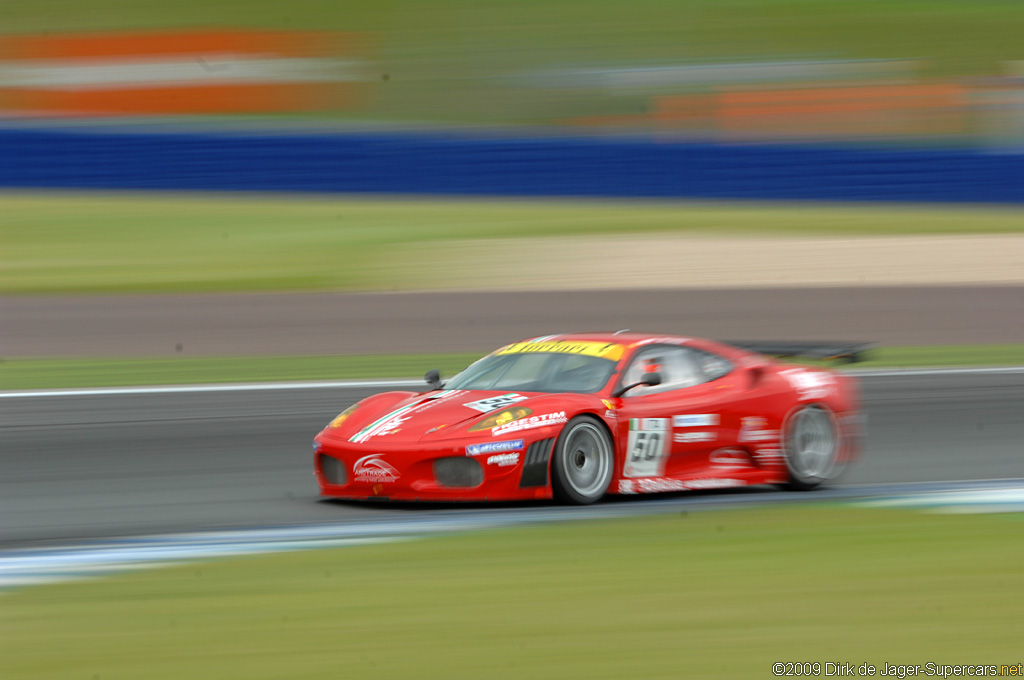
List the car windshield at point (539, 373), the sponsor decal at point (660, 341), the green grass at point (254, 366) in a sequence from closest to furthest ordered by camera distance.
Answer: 1. the car windshield at point (539, 373)
2. the sponsor decal at point (660, 341)
3. the green grass at point (254, 366)

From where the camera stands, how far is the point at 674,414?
800 cm

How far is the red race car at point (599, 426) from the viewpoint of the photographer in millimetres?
7297

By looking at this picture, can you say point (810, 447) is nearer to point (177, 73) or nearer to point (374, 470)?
point (374, 470)

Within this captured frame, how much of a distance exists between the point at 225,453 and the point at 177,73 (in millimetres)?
15470

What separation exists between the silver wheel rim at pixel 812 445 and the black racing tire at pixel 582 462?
1.59 meters

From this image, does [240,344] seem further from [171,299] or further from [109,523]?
[109,523]

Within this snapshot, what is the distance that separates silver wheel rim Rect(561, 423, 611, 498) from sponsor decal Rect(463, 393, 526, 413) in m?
0.41

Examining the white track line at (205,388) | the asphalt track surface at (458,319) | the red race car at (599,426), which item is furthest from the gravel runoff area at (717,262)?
the red race car at (599,426)

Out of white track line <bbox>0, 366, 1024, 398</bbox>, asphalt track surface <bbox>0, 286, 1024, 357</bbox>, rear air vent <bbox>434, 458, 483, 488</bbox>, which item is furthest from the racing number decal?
asphalt track surface <bbox>0, 286, 1024, 357</bbox>

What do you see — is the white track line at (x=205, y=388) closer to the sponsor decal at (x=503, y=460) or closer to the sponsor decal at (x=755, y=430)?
the sponsor decal at (x=755, y=430)

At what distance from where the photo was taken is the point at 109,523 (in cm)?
721

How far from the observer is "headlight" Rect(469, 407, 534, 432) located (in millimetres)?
7312

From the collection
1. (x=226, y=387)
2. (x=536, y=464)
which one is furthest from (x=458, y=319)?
(x=536, y=464)

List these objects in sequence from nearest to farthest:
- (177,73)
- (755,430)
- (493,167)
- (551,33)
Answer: (755,430) → (493,167) → (177,73) → (551,33)
